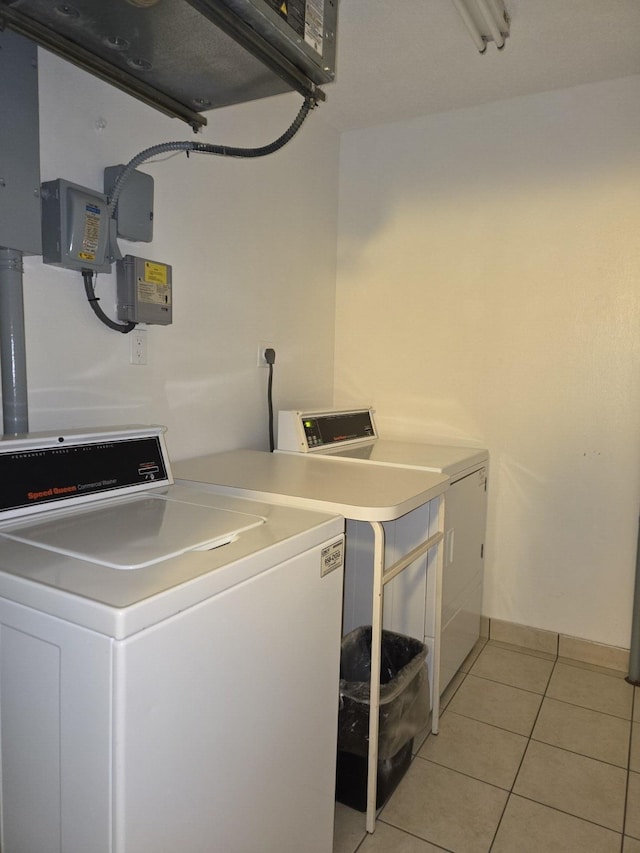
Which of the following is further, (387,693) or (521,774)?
(521,774)

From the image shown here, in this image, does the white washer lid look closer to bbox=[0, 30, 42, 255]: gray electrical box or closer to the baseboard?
bbox=[0, 30, 42, 255]: gray electrical box

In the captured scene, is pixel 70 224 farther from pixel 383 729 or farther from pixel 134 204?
pixel 383 729

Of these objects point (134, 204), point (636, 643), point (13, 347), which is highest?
point (134, 204)

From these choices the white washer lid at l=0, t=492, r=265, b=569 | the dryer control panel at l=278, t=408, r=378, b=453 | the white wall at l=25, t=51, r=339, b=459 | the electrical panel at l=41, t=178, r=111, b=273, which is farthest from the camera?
the dryer control panel at l=278, t=408, r=378, b=453

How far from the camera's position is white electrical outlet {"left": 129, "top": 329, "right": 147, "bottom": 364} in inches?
67.6

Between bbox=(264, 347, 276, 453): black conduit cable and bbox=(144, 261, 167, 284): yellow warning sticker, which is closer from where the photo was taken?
bbox=(144, 261, 167, 284): yellow warning sticker

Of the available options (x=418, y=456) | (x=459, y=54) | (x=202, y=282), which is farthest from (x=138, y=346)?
(x=459, y=54)

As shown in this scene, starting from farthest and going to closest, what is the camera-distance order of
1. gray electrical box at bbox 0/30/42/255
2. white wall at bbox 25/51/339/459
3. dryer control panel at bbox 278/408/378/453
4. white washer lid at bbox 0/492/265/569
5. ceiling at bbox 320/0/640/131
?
dryer control panel at bbox 278/408/378/453 → ceiling at bbox 320/0/640/131 → white wall at bbox 25/51/339/459 → gray electrical box at bbox 0/30/42/255 → white washer lid at bbox 0/492/265/569

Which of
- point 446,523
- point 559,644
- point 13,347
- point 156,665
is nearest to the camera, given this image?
point 156,665

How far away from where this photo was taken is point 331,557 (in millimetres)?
1235

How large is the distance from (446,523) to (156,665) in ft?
4.41

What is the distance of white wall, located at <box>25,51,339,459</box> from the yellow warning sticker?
3.8 inches

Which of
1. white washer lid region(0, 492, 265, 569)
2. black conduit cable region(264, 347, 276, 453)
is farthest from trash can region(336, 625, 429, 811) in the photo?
black conduit cable region(264, 347, 276, 453)

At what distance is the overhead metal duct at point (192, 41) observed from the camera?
42.3 inches
